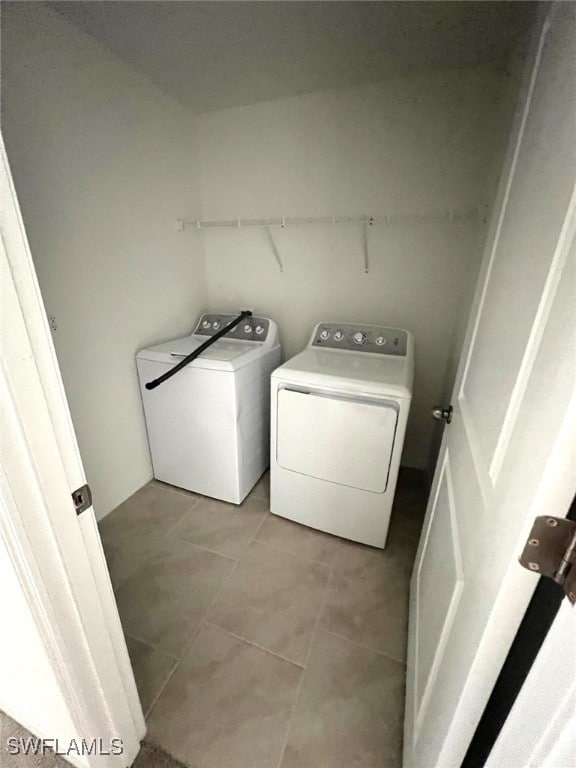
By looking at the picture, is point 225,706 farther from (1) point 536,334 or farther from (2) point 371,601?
(1) point 536,334

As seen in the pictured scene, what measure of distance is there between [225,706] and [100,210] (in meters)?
2.35

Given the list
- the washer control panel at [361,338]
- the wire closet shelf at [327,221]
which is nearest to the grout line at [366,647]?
the washer control panel at [361,338]

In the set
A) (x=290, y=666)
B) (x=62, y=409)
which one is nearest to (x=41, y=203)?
(x=62, y=409)

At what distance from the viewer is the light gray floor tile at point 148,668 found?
45.1 inches

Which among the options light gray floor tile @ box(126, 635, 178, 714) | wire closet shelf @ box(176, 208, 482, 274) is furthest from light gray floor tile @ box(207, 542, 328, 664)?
wire closet shelf @ box(176, 208, 482, 274)

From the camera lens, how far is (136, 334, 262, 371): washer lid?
1728 mm

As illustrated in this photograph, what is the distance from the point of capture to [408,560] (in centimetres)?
168

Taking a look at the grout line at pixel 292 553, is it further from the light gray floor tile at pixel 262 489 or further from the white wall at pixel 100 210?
the white wall at pixel 100 210

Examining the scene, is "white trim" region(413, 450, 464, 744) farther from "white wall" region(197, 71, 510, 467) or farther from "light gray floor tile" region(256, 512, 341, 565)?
"white wall" region(197, 71, 510, 467)

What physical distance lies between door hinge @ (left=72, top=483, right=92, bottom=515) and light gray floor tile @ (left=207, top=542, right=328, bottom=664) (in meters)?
1.07

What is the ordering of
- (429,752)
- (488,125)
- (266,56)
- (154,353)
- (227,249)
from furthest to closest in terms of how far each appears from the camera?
(227,249)
(154,353)
(488,125)
(266,56)
(429,752)

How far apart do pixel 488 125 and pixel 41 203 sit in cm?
234

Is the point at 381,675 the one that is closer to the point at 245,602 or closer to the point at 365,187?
the point at 245,602

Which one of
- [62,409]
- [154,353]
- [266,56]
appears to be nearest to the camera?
[62,409]
